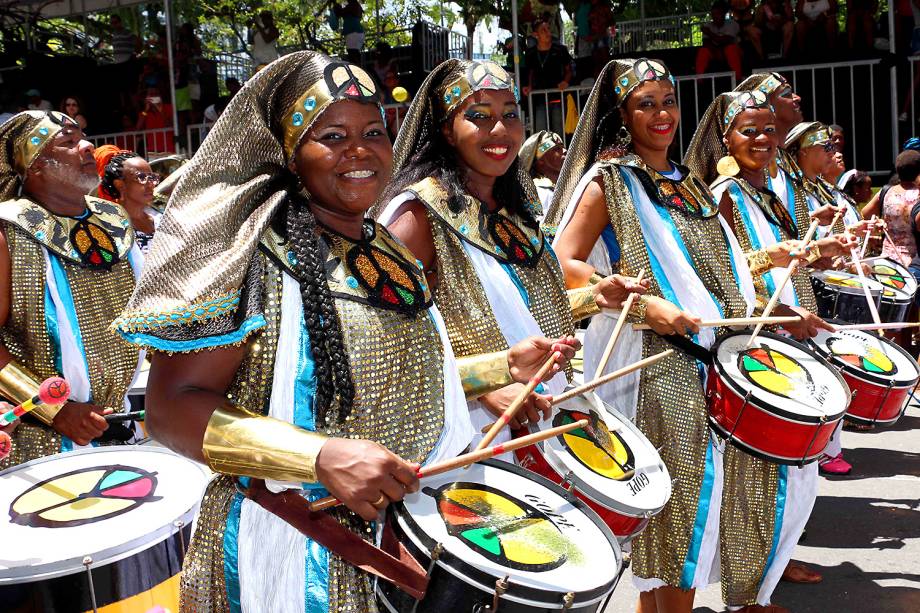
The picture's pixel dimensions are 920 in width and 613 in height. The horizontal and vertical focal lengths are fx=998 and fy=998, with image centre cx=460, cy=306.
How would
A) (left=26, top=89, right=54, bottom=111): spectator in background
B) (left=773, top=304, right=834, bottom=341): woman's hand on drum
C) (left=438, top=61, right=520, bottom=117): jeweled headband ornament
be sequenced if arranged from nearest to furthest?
(left=438, top=61, right=520, bottom=117): jeweled headband ornament < (left=773, top=304, right=834, bottom=341): woman's hand on drum < (left=26, top=89, right=54, bottom=111): spectator in background

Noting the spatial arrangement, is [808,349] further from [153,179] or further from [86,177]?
[153,179]

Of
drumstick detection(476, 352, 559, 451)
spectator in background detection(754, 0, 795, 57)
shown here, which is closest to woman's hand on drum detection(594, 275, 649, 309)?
drumstick detection(476, 352, 559, 451)

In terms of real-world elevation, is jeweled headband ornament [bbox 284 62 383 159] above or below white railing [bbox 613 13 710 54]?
below

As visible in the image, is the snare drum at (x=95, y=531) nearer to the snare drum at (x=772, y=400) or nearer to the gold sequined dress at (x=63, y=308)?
the gold sequined dress at (x=63, y=308)

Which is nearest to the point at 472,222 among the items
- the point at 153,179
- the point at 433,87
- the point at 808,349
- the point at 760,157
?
the point at 433,87

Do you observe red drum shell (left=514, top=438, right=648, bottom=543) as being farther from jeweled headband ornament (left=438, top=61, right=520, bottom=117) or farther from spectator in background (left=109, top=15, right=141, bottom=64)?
spectator in background (left=109, top=15, right=141, bottom=64)

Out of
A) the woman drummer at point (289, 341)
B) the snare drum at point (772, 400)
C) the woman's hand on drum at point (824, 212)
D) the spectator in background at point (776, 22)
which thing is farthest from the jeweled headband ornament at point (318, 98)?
the spectator in background at point (776, 22)

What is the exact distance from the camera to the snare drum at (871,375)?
4.18 meters

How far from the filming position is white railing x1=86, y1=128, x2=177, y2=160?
14234 mm

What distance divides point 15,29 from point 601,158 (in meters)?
16.5

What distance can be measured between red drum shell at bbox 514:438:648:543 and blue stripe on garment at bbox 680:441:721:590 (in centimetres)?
92

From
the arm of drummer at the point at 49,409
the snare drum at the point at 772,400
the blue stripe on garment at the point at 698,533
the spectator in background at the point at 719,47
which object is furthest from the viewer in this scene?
the spectator in background at the point at 719,47

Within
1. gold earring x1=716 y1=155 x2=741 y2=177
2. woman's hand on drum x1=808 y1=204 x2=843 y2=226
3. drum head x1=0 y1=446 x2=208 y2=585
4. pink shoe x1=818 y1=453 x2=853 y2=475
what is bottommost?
pink shoe x1=818 y1=453 x2=853 y2=475

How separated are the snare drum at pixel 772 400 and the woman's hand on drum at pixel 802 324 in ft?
0.85
